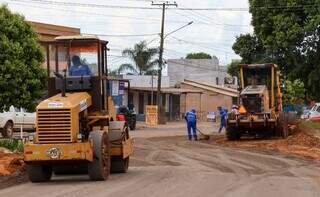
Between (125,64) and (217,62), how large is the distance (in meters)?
35.5

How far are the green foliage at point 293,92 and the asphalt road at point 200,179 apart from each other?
3273 cm

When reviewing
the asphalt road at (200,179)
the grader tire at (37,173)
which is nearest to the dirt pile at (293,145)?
the asphalt road at (200,179)

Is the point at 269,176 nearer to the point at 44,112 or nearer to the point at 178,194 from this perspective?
the point at 178,194

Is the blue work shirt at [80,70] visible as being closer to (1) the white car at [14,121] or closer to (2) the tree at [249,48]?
(1) the white car at [14,121]

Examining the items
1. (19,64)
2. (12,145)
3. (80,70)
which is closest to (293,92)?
(12,145)

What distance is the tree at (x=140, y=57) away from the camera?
256 ft

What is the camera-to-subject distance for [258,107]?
31859 mm

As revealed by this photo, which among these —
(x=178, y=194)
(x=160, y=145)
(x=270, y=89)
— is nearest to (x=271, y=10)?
(x=270, y=89)

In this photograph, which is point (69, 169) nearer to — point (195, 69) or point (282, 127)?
point (282, 127)

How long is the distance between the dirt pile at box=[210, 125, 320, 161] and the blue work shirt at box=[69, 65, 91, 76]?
934 centimetres

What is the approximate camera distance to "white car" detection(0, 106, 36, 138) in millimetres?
33281

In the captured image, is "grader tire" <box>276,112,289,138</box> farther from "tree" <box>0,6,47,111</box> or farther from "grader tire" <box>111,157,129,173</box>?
"grader tire" <box>111,157,129,173</box>

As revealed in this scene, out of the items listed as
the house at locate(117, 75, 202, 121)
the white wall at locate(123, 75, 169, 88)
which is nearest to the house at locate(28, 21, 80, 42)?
the house at locate(117, 75, 202, 121)

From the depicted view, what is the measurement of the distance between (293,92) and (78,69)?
44.5 meters
